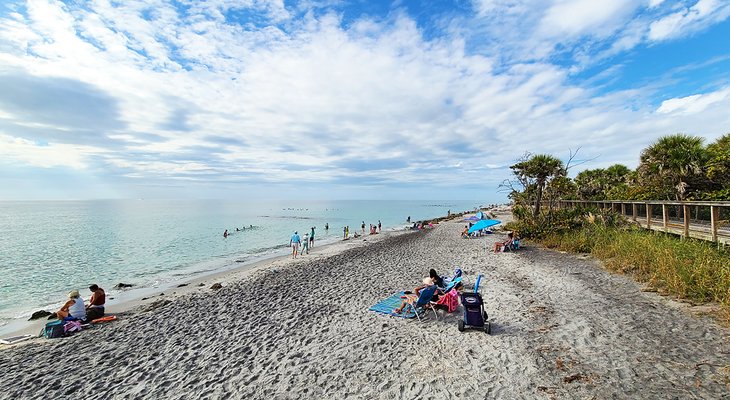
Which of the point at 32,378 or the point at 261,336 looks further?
the point at 261,336

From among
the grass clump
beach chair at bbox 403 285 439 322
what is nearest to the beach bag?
beach chair at bbox 403 285 439 322

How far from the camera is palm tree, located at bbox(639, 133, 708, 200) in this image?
14.9 m

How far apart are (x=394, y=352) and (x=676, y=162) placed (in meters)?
18.4

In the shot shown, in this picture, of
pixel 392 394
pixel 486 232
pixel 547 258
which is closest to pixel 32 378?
pixel 392 394

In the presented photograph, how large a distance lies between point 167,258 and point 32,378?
2067 cm

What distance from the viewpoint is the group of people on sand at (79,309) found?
8.19 meters

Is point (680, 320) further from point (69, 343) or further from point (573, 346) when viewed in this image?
point (69, 343)

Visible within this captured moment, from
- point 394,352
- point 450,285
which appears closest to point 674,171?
point 450,285

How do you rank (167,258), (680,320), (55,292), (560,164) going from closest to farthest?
(680,320), (55,292), (560,164), (167,258)

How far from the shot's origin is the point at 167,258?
23969mm

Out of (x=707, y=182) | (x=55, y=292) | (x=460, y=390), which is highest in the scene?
(x=707, y=182)

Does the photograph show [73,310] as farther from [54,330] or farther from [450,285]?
[450,285]

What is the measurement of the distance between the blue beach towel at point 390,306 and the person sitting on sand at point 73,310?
25.5 feet

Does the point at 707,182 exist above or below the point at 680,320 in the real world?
above
